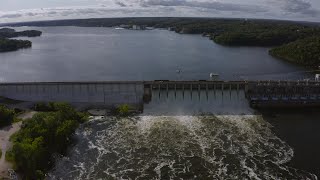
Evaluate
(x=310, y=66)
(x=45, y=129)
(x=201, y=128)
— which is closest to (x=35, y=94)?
(x=45, y=129)

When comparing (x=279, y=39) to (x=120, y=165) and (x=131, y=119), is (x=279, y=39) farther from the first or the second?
(x=120, y=165)

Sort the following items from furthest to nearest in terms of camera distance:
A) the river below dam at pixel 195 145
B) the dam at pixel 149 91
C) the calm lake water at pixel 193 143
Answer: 1. the dam at pixel 149 91
2. the calm lake water at pixel 193 143
3. the river below dam at pixel 195 145

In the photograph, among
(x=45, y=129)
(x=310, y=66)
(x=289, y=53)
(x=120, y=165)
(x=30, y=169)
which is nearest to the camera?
(x=30, y=169)

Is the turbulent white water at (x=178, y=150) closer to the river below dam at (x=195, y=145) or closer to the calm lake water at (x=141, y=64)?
the river below dam at (x=195, y=145)

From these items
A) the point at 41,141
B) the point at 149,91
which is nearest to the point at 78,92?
the point at 149,91

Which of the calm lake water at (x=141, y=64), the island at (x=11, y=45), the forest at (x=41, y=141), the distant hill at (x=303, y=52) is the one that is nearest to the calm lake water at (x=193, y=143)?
the forest at (x=41, y=141)

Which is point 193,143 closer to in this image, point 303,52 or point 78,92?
point 78,92

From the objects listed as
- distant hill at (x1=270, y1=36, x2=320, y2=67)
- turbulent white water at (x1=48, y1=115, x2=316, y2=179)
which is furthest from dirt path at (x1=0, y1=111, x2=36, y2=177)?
distant hill at (x1=270, y1=36, x2=320, y2=67)

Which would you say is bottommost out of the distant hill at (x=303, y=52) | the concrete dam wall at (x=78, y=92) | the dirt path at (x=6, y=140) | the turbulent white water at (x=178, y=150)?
the turbulent white water at (x=178, y=150)
